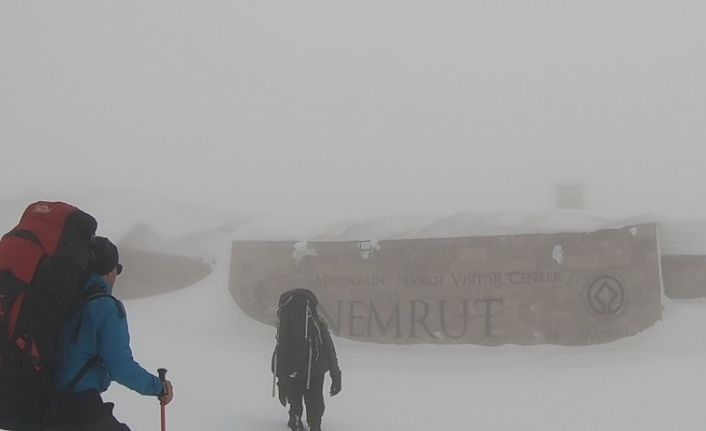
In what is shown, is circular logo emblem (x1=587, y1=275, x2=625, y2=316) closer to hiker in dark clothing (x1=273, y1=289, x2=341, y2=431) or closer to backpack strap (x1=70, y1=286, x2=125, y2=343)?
hiker in dark clothing (x1=273, y1=289, x2=341, y2=431)

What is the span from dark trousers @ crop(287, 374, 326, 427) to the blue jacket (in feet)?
9.51

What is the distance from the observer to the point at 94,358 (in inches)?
88.8

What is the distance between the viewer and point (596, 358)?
970 centimetres

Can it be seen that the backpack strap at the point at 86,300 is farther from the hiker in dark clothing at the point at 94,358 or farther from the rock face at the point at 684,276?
the rock face at the point at 684,276

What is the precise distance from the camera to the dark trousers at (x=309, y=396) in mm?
5133

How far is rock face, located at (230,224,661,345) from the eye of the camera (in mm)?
10594

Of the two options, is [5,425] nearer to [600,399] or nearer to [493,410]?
[493,410]

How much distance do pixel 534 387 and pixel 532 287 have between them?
2923 millimetres

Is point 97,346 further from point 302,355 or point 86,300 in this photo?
point 302,355

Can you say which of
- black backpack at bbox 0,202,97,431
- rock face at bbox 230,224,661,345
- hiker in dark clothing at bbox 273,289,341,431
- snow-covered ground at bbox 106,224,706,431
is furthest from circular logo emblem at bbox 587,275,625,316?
black backpack at bbox 0,202,97,431

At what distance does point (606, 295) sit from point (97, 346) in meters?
9.80

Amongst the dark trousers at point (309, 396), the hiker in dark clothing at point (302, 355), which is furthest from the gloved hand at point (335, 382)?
the dark trousers at point (309, 396)

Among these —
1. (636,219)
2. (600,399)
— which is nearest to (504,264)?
(636,219)

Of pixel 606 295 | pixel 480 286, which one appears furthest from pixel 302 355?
pixel 606 295
